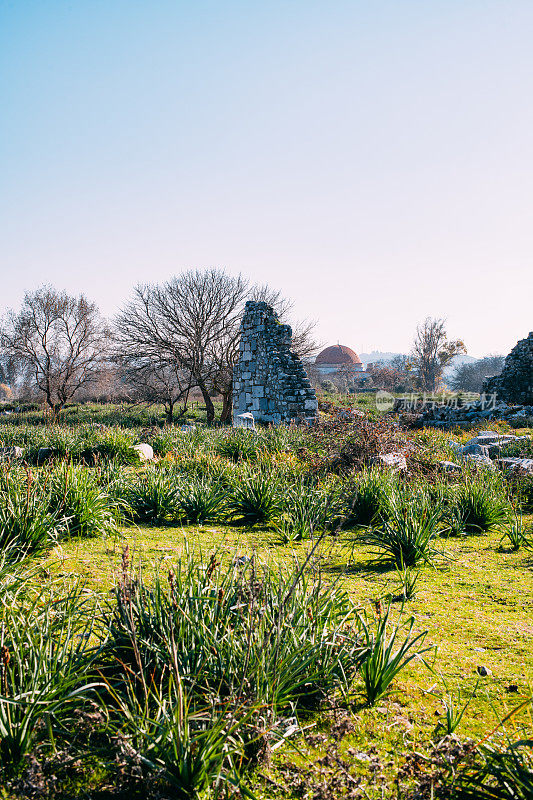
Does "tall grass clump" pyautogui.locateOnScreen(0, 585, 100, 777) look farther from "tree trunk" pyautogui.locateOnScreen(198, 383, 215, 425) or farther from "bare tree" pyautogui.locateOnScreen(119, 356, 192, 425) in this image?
"bare tree" pyautogui.locateOnScreen(119, 356, 192, 425)

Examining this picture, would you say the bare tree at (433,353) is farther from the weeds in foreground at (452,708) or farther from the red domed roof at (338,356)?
the weeds in foreground at (452,708)

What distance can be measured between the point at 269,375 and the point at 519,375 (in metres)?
13.4

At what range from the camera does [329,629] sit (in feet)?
9.16

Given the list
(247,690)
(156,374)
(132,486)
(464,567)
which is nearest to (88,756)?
(247,690)

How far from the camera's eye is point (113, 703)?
93.1 inches

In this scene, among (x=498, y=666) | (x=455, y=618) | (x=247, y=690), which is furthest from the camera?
(x=455, y=618)

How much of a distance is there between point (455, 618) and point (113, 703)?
2.29m

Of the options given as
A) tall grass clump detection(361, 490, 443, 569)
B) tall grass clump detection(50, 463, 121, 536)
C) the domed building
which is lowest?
tall grass clump detection(361, 490, 443, 569)

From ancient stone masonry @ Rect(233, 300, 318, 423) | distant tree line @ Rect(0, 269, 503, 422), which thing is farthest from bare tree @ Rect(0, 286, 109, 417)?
ancient stone masonry @ Rect(233, 300, 318, 423)

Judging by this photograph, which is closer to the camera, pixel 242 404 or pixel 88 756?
pixel 88 756

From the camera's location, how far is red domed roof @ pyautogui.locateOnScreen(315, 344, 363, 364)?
66.6m

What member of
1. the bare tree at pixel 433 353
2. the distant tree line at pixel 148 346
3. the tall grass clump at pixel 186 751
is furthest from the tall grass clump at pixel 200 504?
A: the bare tree at pixel 433 353

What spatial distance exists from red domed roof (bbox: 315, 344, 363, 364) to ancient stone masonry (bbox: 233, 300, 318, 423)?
49122 millimetres

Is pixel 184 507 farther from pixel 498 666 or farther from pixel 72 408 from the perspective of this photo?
pixel 72 408
